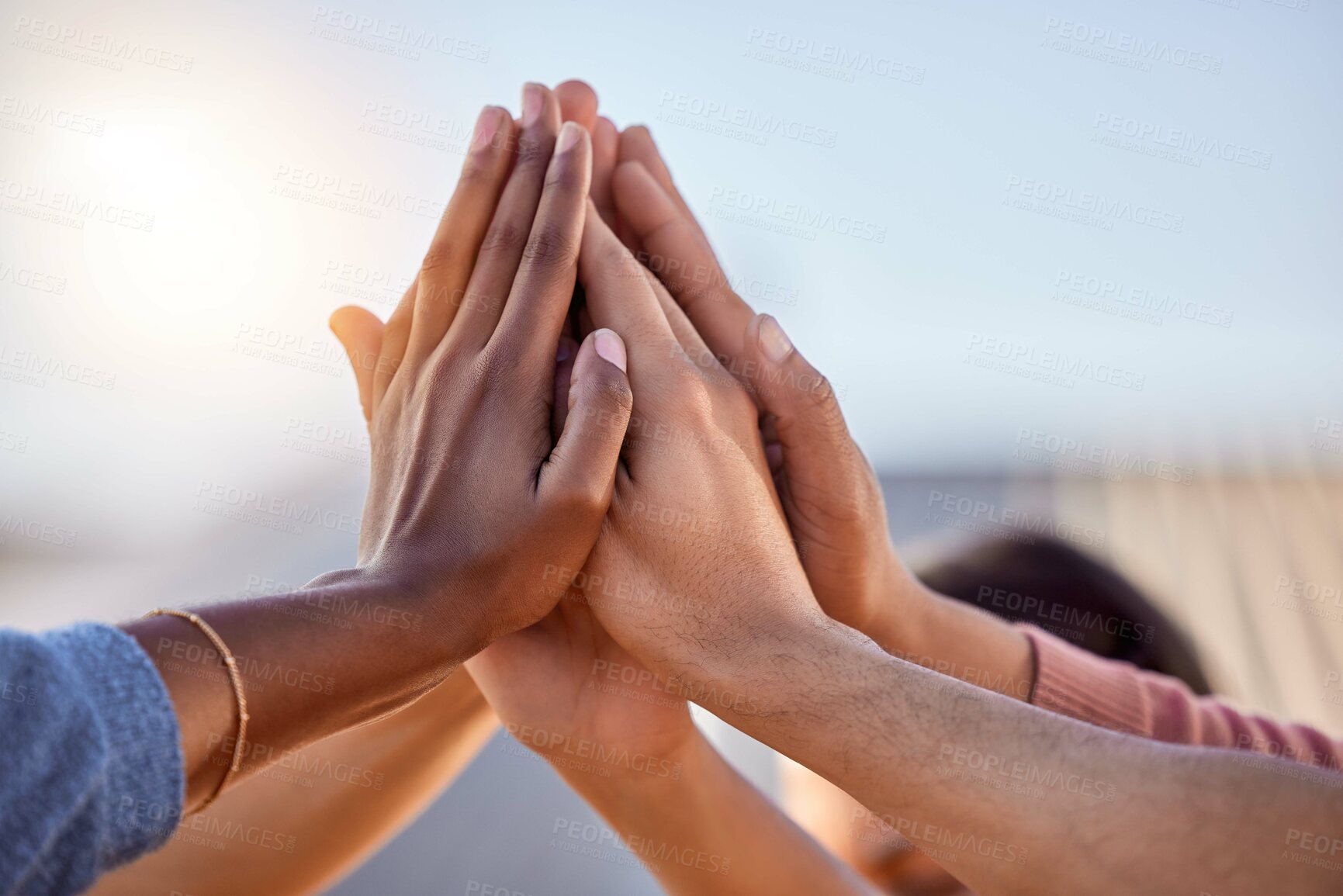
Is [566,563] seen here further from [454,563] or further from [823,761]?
[823,761]

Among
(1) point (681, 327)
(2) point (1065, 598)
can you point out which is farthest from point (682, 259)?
(2) point (1065, 598)

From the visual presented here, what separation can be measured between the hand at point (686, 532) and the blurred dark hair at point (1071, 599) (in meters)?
1.12

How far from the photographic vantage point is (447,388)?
1186 mm

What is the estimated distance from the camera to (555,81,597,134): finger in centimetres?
149

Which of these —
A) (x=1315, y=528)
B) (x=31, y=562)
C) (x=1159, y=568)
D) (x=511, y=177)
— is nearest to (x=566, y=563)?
(x=511, y=177)

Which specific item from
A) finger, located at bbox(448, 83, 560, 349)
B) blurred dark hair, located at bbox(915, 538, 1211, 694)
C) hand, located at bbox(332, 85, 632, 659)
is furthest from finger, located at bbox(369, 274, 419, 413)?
blurred dark hair, located at bbox(915, 538, 1211, 694)

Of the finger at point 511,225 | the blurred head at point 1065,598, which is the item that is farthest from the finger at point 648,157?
the blurred head at point 1065,598

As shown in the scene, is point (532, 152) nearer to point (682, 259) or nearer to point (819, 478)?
point (682, 259)

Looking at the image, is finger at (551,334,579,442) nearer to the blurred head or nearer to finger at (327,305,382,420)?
finger at (327,305,382,420)

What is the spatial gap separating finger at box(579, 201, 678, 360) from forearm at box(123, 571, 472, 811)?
511 millimetres

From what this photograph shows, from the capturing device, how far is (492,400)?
1.15 meters

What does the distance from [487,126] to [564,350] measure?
41cm

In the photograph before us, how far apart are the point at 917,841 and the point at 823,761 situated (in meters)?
0.12

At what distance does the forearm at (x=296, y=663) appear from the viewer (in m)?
0.63
